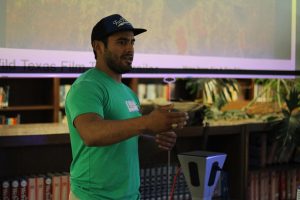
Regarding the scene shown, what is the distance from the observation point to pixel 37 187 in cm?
224

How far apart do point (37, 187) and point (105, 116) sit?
837 millimetres

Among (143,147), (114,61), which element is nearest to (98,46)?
(114,61)

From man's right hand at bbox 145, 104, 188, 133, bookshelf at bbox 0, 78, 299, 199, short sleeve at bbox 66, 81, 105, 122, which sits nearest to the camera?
man's right hand at bbox 145, 104, 188, 133

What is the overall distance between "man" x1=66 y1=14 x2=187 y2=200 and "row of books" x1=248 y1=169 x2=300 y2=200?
146cm

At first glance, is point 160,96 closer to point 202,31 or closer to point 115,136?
point 202,31

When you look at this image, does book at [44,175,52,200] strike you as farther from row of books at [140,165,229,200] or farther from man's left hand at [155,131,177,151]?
man's left hand at [155,131,177,151]

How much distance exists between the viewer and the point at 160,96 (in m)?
6.08

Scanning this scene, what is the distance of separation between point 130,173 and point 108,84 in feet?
1.10

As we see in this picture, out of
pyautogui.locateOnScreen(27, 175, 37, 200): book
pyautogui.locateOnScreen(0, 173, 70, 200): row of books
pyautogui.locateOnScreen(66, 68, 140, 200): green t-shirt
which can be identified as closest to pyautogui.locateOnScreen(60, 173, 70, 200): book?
pyautogui.locateOnScreen(0, 173, 70, 200): row of books

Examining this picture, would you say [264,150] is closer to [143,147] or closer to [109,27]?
[143,147]

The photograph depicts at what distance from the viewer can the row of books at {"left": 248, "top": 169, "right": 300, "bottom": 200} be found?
9.96ft

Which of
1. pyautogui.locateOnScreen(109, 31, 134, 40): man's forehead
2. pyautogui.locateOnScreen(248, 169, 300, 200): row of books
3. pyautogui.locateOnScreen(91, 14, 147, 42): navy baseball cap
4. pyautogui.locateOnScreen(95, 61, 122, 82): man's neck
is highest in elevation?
pyautogui.locateOnScreen(91, 14, 147, 42): navy baseball cap

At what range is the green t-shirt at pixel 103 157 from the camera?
1597mm

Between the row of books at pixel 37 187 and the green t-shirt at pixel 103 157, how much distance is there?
23.6 inches
